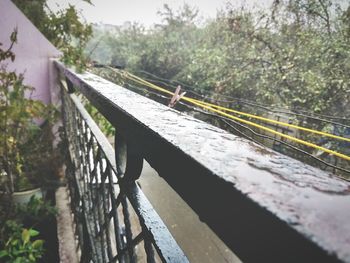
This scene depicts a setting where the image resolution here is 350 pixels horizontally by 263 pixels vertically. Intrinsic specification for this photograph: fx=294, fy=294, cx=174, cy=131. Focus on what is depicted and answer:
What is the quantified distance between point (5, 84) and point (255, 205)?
3.94 metres

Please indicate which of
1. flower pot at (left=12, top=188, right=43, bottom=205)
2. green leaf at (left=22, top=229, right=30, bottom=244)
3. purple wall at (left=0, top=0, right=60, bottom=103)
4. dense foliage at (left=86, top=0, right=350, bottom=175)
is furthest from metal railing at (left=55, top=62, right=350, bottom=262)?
dense foliage at (left=86, top=0, right=350, bottom=175)

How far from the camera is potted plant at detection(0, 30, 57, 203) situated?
3469 millimetres

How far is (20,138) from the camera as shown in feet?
14.3

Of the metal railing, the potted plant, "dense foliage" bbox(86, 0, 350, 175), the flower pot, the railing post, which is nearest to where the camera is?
the metal railing

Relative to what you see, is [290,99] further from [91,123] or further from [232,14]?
[91,123]

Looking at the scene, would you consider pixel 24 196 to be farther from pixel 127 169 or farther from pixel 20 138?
pixel 127 169

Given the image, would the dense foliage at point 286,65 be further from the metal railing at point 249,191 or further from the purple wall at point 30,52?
the metal railing at point 249,191

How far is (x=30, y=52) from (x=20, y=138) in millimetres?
1741

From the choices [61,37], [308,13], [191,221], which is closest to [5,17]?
[61,37]

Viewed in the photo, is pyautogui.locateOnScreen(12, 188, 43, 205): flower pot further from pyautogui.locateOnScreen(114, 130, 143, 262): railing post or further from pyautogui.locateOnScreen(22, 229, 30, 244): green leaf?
pyautogui.locateOnScreen(114, 130, 143, 262): railing post

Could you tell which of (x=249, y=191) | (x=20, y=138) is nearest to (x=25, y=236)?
(x=20, y=138)

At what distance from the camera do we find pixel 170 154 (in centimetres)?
45

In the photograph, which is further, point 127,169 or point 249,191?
point 127,169

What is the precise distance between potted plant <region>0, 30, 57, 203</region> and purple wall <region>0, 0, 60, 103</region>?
1.39ft
